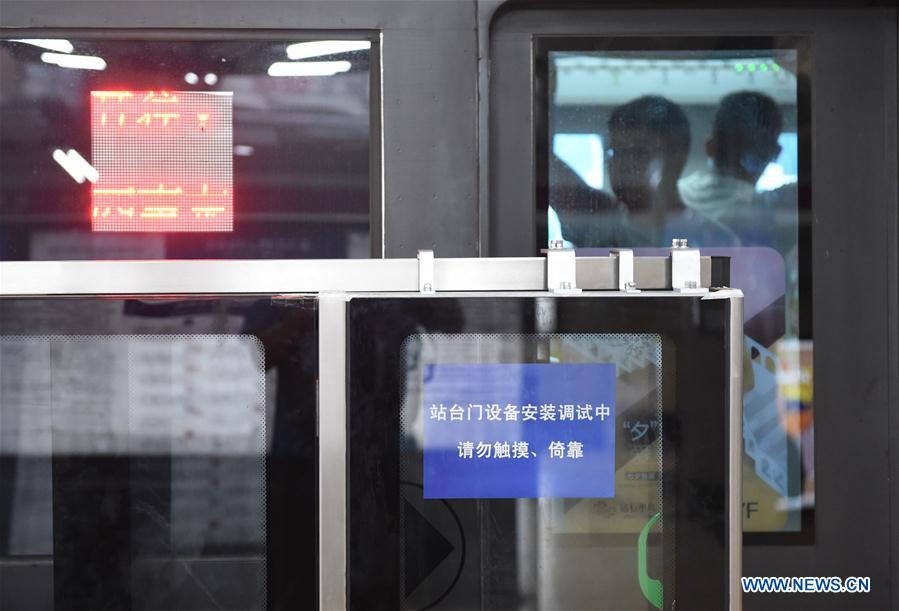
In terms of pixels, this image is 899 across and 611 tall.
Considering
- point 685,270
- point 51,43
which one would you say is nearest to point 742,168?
point 685,270

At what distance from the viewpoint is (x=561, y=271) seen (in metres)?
1.25

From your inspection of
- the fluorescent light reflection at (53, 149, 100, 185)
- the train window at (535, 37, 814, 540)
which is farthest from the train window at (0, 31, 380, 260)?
the train window at (535, 37, 814, 540)

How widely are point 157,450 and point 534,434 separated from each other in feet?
1.78

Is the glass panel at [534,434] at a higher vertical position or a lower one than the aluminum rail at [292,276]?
lower

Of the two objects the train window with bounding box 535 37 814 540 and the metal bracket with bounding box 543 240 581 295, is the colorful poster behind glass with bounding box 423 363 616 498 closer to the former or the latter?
the metal bracket with bounding box 543 240 581 295

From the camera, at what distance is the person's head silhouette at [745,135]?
2.06 meters

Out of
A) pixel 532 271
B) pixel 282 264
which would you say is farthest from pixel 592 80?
pixel 282 264

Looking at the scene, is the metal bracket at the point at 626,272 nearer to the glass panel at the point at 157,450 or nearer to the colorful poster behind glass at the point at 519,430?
the colorful poster behind glass at the point at 519,430

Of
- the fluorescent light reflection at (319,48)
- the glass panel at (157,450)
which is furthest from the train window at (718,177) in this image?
the glass panel at (157,450)

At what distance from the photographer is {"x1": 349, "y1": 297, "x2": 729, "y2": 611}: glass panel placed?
1230 mm

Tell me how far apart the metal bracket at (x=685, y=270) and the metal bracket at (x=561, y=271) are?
0.14m

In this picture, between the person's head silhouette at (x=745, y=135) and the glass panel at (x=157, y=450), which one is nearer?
the glass panel at (x=157, y=450)

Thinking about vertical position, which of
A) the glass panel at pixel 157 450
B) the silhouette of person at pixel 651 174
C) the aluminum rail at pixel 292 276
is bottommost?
the glass panel at pixel 157 450

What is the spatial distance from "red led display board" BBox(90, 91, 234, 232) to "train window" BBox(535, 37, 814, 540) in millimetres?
741
